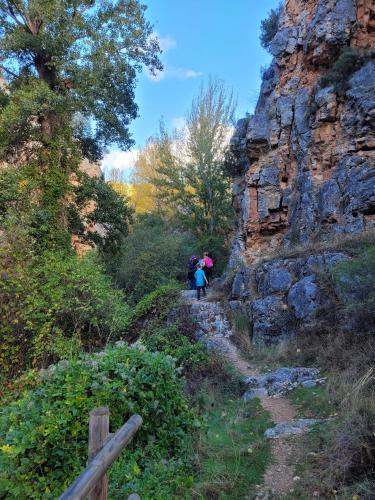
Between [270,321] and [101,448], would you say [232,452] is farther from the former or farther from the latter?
[270,321]

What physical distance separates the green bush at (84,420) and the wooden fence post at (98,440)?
1561mm

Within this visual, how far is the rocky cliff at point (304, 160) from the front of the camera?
12016mm

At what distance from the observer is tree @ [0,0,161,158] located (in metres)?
13.1

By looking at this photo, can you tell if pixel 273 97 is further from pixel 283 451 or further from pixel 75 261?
pixel 283 451

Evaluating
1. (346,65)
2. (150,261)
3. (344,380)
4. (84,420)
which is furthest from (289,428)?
(150,261)

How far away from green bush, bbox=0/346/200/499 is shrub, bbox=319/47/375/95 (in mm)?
13689

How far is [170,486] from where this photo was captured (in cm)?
398

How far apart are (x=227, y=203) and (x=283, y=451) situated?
21.0 metres

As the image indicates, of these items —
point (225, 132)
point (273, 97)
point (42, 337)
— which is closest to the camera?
point (42, 337)

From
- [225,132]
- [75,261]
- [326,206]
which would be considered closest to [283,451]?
[75,261]

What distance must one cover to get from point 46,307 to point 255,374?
523cm

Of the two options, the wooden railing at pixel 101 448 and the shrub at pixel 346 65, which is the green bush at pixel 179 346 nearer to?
the wooden railing at pixel 101 448

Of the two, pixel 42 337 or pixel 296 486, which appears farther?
pixel 42 337

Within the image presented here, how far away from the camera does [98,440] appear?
2334mm
